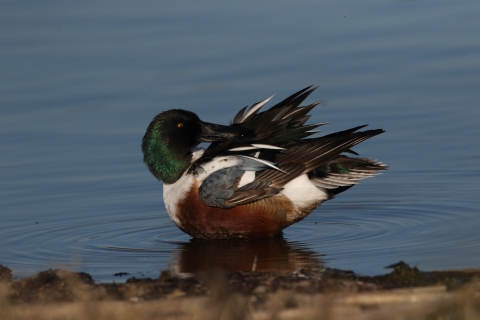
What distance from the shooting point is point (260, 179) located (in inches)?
300

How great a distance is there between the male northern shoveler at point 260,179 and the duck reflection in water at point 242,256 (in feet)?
0.31

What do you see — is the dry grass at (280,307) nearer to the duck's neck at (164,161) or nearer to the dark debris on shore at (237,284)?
the dark debris on shore at (237,284)

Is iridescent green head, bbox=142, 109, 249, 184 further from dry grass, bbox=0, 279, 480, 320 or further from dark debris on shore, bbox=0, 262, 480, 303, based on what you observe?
dry grass, bbox=0, 279, 480, 320

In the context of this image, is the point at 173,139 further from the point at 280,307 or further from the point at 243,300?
the point at 280,307

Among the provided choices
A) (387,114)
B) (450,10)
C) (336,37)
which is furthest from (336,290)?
(450,10)

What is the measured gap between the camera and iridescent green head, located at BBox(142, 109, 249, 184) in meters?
8.05

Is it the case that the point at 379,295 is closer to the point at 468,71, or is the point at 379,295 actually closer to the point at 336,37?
the point at 468,71

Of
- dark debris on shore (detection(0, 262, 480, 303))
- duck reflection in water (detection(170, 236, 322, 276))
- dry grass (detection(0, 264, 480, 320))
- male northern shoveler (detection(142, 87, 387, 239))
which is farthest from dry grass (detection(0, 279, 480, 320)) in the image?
male northern shoveler (detection(142, 87, 387, 239))

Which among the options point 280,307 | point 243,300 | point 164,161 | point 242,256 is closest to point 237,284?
point 243,300

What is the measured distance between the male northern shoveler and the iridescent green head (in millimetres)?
56

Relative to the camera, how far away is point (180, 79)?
36.8 ft

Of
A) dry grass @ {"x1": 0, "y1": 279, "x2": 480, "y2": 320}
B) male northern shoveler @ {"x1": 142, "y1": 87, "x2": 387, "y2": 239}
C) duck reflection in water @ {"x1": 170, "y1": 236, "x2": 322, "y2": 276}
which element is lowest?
dry grass @ {"x1": 0, "y1": 279, "x2": 480, "y2": 320}

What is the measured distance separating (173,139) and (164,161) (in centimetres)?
21

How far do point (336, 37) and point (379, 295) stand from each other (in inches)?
302
